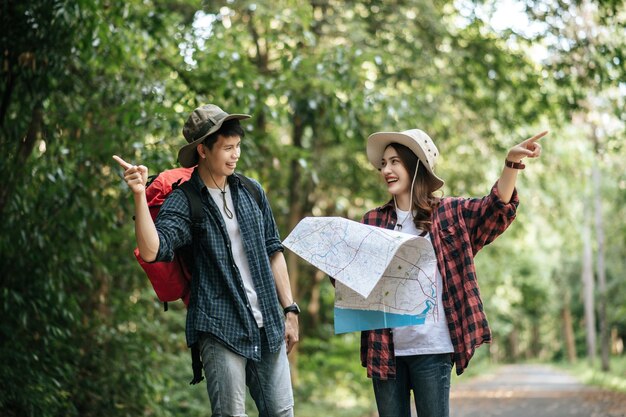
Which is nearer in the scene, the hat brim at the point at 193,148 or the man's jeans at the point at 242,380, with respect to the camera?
the man's jeans at the point at 242,380

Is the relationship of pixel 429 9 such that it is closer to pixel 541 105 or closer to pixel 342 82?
pixel 541 105

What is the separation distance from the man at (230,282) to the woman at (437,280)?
0.51 metres

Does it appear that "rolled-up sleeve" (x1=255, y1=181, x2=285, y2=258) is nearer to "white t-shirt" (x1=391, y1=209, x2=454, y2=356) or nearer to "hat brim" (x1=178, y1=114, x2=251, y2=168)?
"hat brim" (x1=178, y1=114, x2=251, y2=168)

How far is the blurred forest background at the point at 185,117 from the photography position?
6.62m

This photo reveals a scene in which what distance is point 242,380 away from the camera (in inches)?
147

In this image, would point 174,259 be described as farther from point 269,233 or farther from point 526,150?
point 526,150

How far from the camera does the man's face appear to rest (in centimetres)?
384

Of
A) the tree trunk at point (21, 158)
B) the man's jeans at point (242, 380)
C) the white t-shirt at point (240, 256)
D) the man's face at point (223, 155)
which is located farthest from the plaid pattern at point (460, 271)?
the tree trunk at point (21, 158)

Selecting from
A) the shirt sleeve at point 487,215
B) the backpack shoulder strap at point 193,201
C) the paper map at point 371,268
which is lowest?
the paper map at point 371,268

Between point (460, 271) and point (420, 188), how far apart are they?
0.48m

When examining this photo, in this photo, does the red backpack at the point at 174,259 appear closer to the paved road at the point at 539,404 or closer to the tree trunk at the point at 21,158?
the tree trunk at the point at 21,158

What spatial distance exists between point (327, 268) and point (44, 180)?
3.59 meters

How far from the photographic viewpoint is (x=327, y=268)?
384cm

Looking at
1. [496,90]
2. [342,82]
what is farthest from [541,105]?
[342,82]
